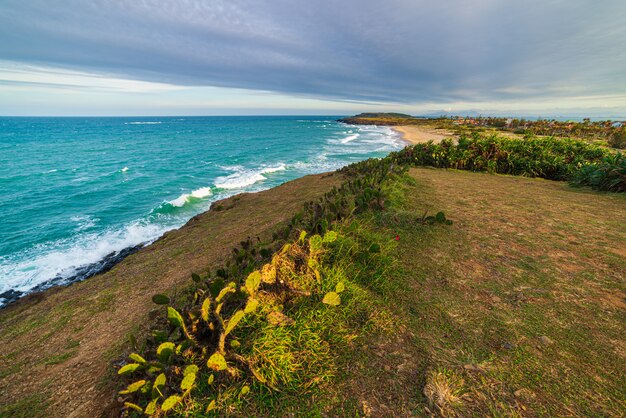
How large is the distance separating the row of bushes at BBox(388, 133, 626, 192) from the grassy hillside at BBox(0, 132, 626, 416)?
23.5ft

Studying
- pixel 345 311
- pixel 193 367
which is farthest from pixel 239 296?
pixel 345 311

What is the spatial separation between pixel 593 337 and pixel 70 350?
6.37m

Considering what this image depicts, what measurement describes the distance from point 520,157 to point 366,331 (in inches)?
526

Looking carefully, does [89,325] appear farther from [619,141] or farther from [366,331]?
[619,141]

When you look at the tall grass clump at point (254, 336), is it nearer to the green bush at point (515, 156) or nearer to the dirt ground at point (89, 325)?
the dirt ground at point (89, 325)

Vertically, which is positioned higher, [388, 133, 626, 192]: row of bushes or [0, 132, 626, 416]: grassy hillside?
[388, 133, 626, 192]: row of bushes

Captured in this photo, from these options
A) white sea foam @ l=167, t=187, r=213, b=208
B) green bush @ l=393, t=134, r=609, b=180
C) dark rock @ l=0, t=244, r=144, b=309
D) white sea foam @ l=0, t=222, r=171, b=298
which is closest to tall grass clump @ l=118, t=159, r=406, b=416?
dark rock @ l=0, t=244, r=144, b=309

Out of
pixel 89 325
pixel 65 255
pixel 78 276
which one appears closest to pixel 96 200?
pixel 65 255

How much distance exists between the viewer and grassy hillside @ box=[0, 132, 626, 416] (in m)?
2.27

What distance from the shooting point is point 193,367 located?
2.19 m

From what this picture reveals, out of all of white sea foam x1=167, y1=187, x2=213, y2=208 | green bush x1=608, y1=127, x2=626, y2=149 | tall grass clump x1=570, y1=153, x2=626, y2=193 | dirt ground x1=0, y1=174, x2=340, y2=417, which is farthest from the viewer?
green bush x1=608, y1=127, x2=626, y2=149

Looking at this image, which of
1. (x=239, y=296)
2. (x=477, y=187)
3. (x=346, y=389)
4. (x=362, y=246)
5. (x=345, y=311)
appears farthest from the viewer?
(x=477, y=187)

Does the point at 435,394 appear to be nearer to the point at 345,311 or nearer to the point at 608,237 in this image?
the point at 345,311

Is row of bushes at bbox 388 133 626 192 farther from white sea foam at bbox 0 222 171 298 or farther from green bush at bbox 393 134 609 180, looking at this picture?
white sea foam at bbox 0 222 171 298
